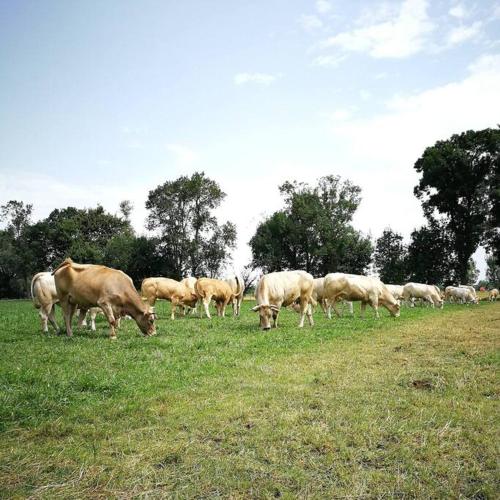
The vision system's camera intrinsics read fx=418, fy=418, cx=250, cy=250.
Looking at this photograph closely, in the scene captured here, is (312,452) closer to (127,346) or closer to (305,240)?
(127,346)

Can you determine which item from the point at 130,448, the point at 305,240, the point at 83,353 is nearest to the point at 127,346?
the point at 83,353

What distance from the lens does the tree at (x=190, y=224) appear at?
202ft

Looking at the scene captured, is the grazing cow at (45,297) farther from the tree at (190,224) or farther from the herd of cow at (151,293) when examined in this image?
the tree at (190,224)

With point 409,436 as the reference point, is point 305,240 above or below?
above

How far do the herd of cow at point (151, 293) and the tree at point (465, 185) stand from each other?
30841 millimetres

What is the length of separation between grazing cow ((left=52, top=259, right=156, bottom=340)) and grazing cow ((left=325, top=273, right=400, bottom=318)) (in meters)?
11.7

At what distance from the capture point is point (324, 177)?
6550 centimetres

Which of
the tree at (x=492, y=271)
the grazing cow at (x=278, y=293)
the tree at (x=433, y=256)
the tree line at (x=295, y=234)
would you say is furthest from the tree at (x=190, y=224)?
the tree at (x=492, y=271)

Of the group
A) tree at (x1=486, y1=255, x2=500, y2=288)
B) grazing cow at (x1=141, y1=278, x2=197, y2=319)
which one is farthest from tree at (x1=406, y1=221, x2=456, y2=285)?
tree at (x1=486, y1=255, x2=500, y2=288)

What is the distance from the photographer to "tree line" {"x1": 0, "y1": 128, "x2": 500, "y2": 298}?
4947cm

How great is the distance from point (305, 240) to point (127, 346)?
54.7 meters

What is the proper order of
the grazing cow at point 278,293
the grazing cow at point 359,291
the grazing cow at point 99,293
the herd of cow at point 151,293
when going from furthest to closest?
the grazing cow at point 359,291 < the grazing cow at point 278,293 < the herd of cow at point 151,293 < the grazing cow at point 99,293

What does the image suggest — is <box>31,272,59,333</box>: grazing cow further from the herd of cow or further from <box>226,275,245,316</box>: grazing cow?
<box>226,275,245,316</box>: grazing cow

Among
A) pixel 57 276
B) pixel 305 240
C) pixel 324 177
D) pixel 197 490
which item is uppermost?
pixel 324 177
